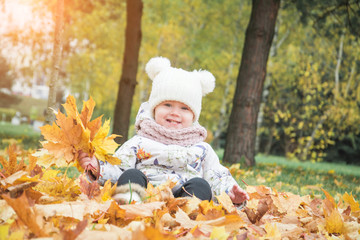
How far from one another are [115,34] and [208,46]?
4.54 m

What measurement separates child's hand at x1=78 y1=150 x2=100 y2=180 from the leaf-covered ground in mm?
109

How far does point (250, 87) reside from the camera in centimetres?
588

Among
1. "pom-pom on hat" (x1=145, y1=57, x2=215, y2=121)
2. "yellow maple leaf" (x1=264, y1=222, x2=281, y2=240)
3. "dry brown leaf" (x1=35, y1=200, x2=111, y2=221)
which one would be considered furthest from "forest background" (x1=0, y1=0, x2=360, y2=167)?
"yellow maple leaf" (x1=264, y1=222, x2=281, y2=240)

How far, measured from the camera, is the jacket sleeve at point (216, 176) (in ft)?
7.49

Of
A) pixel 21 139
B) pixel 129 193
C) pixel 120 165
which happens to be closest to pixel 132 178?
pixel 129 193

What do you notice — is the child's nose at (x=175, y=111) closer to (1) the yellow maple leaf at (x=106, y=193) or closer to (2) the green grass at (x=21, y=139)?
(1) the yellow maple leaf at (x=106, y=193)

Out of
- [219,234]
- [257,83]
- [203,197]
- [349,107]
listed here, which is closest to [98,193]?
[203,197]

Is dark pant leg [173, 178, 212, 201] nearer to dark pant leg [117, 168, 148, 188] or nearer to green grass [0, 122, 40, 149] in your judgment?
dark pant leg [117, 168, 148, 188]

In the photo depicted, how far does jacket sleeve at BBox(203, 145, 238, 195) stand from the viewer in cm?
228

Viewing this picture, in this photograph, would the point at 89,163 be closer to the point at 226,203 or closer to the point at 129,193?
the point at 129,193

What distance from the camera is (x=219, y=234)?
1.12 metres

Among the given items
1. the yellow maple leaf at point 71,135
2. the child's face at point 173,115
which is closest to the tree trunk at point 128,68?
the child's face at point 173,115

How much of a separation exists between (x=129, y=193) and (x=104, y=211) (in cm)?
30

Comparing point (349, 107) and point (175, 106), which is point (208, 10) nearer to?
point (349, 107)
